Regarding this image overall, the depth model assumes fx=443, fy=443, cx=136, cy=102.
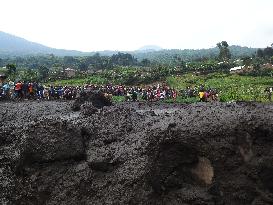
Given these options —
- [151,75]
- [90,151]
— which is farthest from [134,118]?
[151,75]

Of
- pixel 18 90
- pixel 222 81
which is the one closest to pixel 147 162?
pixel 18 90

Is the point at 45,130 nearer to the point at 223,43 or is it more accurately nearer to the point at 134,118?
the point at 134,118

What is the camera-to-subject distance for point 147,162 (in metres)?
9.23

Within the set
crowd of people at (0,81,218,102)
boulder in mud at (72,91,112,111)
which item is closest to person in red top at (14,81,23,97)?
crowd of people at (0,81,218,102)

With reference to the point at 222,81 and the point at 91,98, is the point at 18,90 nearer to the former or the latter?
the point at 91,98

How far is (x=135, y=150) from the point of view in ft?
32.4

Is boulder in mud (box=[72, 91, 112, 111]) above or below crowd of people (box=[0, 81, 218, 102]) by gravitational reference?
above

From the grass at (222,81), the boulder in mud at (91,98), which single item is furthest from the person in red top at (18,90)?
the grass at (222,81)

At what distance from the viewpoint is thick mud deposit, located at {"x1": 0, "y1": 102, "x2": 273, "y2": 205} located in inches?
344

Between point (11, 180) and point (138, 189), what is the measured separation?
3504 mm

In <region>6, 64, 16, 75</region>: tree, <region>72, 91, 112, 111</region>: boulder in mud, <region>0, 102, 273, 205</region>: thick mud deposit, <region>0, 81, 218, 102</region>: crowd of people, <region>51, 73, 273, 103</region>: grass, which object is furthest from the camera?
<region>6, 64, 16, 75</region>: tree

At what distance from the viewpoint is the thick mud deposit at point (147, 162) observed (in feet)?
28.6

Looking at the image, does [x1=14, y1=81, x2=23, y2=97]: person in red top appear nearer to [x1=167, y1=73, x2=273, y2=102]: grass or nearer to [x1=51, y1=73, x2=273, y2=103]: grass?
[x1=167, y1=73, x2=273, y2=102]: grass

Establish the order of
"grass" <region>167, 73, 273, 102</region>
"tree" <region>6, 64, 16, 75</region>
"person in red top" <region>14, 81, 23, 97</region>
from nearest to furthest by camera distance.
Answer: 1. "person in red top" <region>14, 81, 23, 97</region>
2. "grass" <region>167, 73, 273, 102</region>
3. "tree" <region>6, 64, 16, 75</region>
